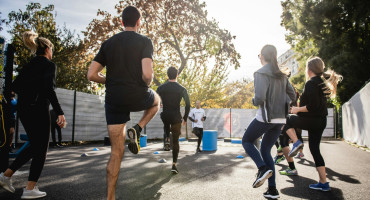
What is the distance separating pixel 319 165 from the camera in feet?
12.8

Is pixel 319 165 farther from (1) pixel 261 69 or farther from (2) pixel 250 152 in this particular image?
(1) pixel 261 69

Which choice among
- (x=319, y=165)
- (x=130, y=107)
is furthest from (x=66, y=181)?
(x=319, y=165)

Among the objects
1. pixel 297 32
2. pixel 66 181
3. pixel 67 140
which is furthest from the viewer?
pixel 297 32

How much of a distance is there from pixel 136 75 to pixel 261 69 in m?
1.60

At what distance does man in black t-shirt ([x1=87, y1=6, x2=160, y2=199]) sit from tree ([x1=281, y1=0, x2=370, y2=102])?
1985 centimetres

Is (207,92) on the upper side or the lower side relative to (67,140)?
upper

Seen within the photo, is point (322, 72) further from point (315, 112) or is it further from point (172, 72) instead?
point (172, 72)

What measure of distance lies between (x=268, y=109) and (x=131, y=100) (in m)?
1.66

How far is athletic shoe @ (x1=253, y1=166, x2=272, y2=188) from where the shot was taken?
3.09 meters

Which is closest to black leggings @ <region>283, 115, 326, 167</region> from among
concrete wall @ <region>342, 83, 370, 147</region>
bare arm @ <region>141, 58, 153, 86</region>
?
bare arm @ <region>141, 58, 153, 86</region>

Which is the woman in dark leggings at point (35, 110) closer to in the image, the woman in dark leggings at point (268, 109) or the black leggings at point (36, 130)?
the black leggings at point (36, 130)

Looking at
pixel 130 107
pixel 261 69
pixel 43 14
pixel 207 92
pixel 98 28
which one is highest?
pixel 43 14

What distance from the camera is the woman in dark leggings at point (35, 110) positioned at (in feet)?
10.3

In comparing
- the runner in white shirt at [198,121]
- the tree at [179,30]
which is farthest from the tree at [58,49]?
the runner in white shirt at [198,121]
